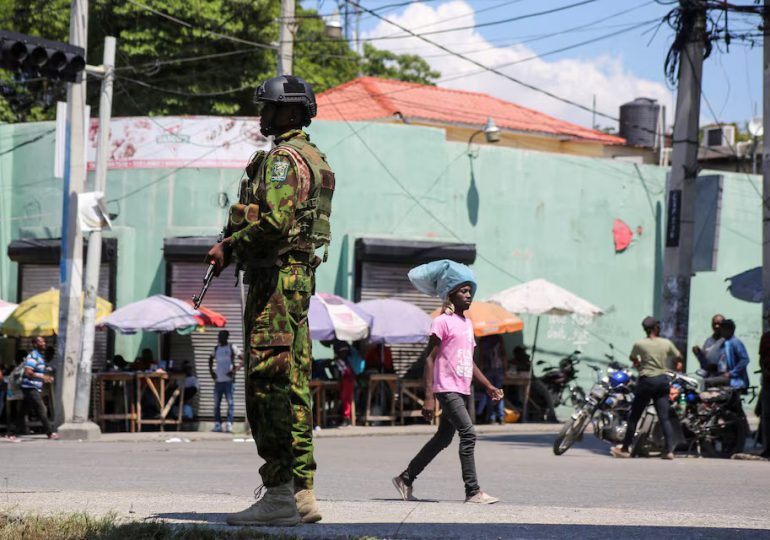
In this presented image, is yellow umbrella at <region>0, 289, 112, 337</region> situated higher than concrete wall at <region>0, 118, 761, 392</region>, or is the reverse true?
concrete wall at <region>0, 118, 761, 392</region>

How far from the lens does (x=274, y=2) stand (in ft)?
128

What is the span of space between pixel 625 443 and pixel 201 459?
5.49 metres

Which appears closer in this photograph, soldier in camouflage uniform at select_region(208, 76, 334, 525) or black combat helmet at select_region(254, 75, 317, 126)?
soldier in camouflage uniform at select_region(208, 76, 334, 525)

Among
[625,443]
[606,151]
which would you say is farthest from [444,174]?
[606,151]

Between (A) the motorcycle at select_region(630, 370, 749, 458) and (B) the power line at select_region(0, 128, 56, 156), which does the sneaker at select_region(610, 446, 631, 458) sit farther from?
(B) the power line at select_region(0, 128, 56, 156)

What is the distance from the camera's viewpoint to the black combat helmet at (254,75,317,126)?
6828 millimetres

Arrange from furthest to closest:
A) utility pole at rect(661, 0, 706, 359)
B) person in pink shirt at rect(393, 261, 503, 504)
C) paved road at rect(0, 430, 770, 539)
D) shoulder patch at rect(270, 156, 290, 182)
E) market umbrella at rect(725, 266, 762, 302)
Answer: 1. market umbrella at rect(725, 266, 762, 302)
2. utility pole at rect(661, 0, 706, 359)
3. person in pink shirt at rect(393, 261, 503, 504)
4. paved road at rect(0, 430, 770, 539)
5. shoulder patch at rect(270, 156, 290, 182)

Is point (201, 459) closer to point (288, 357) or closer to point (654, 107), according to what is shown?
point (288, 357)

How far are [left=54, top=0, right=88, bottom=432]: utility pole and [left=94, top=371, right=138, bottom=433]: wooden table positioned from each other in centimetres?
181

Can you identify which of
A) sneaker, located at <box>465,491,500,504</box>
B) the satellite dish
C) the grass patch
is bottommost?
sneaker, located at <box>465,491,500,504</box>

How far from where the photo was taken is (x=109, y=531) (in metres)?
6.12

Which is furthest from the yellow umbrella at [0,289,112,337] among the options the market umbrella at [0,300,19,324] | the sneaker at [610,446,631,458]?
the sneaker at [610,446,631,458]

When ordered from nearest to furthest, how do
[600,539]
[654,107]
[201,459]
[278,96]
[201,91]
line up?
[600,539]
[278,96]
[201,459]
[201,91]
[654,107]

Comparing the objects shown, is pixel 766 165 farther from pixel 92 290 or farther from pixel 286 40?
pixel 92 290
